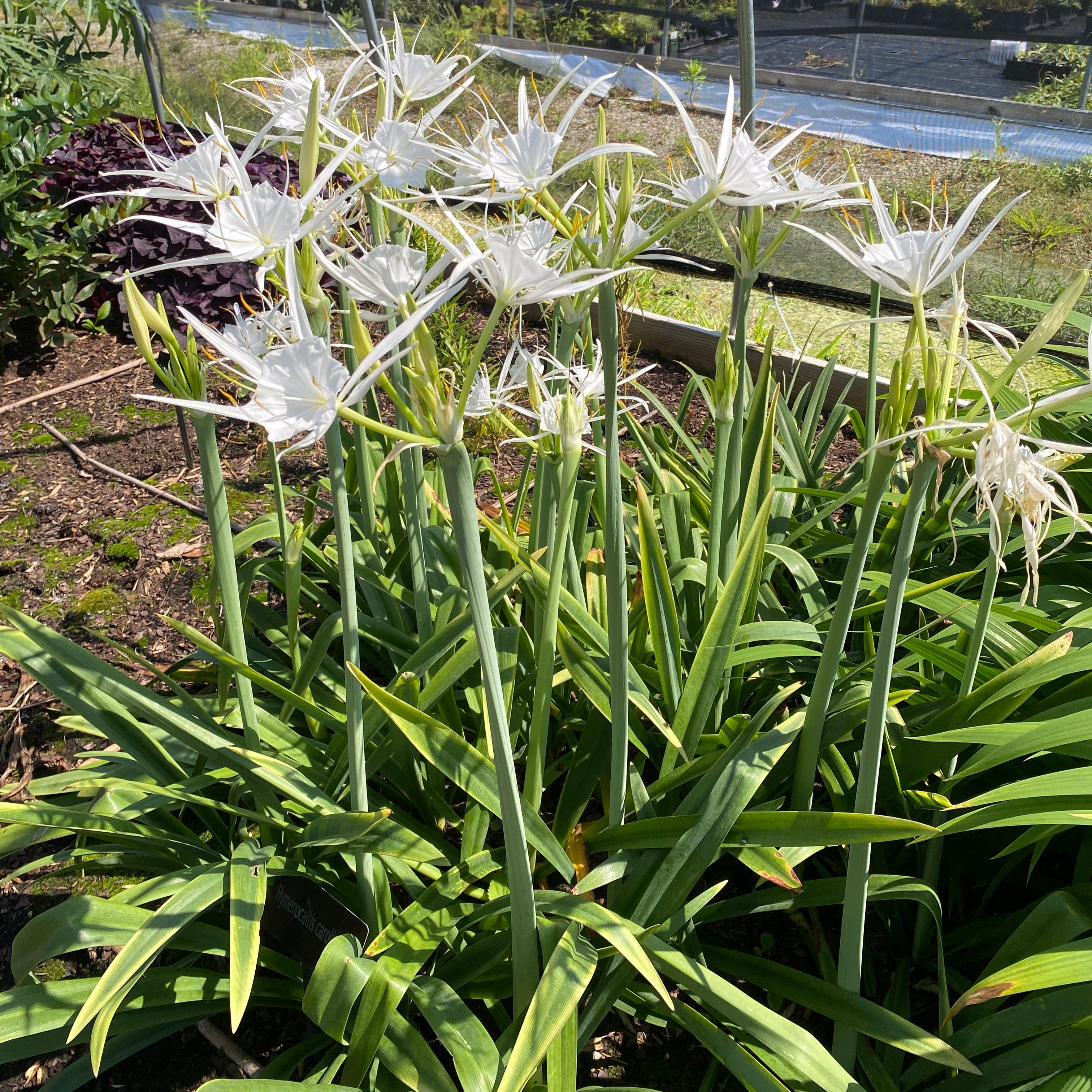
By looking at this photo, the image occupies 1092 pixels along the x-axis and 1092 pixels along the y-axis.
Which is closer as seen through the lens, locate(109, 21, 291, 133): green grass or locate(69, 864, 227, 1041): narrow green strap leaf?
locate(69, 864, 227, 1041): narrow green strap leaf

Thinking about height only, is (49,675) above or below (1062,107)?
below

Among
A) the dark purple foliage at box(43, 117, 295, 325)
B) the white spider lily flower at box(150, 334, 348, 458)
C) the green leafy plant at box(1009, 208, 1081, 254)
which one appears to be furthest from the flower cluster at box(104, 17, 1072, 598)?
the green leafy plant at box(1009, 208, 1081, 254)

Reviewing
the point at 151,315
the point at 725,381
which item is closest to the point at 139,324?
the point at 151,315

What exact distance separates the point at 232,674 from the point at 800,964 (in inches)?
38.9

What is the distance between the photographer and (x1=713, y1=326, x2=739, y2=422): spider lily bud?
125 centimetres

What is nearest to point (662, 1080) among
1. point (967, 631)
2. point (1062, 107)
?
point (967, 631)

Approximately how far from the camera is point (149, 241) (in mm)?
3268

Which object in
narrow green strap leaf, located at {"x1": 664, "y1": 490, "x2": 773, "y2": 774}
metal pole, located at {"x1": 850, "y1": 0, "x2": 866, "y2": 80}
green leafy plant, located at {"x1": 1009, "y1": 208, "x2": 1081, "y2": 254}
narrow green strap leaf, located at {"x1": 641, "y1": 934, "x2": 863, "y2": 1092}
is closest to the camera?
narrow green strap leaf, located at {"x1": 641, "y1": 934, "x2": 863, "y2": 1092}

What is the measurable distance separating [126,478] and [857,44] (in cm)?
298

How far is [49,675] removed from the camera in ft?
3.79

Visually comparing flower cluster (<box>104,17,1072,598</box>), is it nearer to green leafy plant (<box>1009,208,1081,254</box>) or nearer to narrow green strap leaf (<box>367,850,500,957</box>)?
narrow green strap leaf (<box>367,850,500,957</box>)

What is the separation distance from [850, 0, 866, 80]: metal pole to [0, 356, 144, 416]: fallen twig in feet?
9.18

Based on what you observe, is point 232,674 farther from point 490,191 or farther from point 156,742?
point 490,191

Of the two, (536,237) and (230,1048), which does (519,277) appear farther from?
(230,1048)
